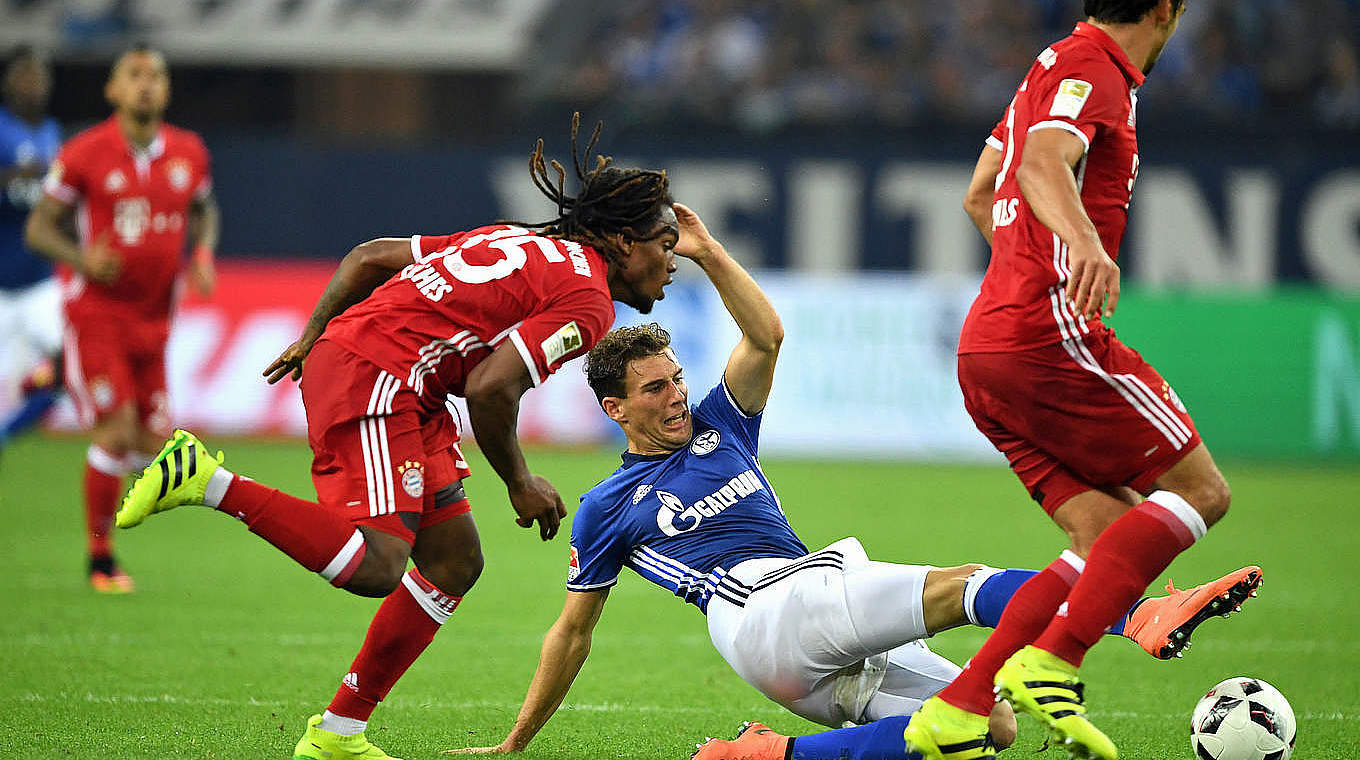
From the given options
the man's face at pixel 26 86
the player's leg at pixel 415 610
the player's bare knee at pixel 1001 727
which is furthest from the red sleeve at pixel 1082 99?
the man's face at pixel 26 86

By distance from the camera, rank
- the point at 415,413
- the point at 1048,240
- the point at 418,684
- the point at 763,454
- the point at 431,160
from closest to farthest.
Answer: the point at 1048,240
the point at 415,413
the point at 418,684
the point at 763,454
the point at 431,160

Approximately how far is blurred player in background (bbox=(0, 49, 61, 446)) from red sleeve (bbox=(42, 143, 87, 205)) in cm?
183

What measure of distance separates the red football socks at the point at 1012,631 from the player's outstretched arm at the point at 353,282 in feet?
6.86

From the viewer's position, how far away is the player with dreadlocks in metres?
4.30

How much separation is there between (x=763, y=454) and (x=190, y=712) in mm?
10327

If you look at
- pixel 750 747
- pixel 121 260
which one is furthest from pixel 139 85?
pixel 750 747

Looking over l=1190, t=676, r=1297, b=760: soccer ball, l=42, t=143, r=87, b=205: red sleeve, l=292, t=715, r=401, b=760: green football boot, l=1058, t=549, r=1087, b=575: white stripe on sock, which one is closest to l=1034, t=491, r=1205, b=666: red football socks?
l=1058, t=549, r=1087, b=575: white stripe on sock

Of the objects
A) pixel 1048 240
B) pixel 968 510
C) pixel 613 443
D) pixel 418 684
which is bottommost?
pixel 613 443

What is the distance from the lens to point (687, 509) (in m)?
4.81

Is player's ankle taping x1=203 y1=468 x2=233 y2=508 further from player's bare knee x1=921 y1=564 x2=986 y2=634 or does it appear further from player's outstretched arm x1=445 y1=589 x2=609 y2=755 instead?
player's bare knee x1=921 y1=564 x2=986 y2=634

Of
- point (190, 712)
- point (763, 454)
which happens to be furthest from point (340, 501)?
point (763, 454)

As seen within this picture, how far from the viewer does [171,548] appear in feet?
32.2

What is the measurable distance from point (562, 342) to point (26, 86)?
25.4 feet

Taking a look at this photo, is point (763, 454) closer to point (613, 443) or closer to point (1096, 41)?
point (613, 443)
